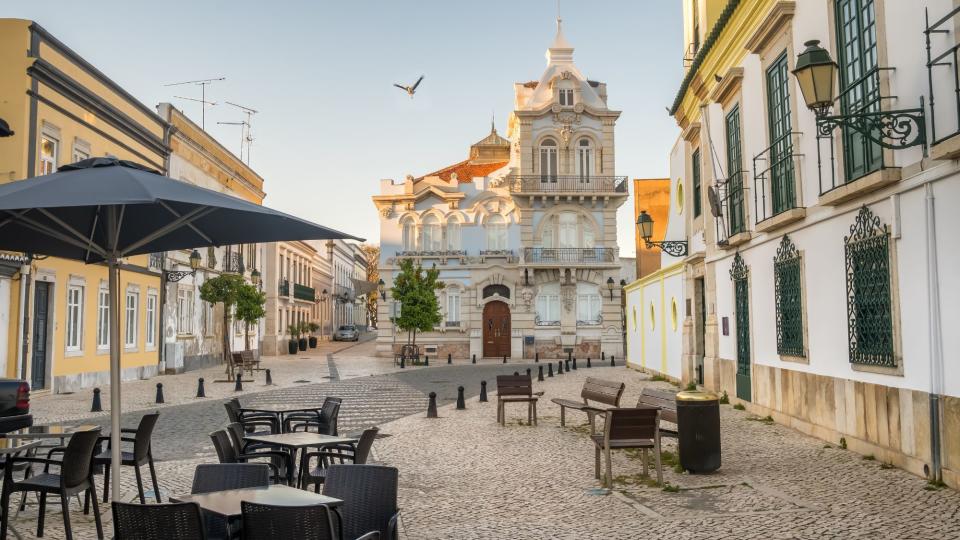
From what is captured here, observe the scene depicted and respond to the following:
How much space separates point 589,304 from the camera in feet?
122

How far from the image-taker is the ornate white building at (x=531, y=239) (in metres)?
37.2

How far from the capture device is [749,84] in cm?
1413

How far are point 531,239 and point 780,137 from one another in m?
25.5

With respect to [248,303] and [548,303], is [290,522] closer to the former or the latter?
[248,303]

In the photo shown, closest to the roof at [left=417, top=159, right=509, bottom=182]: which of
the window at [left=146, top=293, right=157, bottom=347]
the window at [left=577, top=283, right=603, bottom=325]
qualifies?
the window at [left=577, top=283, right=603, bottom=325]

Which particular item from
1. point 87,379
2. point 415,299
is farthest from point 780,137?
point 415,299

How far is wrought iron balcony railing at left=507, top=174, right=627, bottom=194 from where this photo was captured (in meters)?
37.2

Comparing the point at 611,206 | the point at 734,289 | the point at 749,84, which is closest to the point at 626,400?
the point at 734,289

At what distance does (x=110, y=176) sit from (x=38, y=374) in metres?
15.5

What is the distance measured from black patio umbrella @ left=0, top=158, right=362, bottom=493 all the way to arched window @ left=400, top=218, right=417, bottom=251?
101 ft

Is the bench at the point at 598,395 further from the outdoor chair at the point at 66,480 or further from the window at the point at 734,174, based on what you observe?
the outdoor chair at the point at 66,480

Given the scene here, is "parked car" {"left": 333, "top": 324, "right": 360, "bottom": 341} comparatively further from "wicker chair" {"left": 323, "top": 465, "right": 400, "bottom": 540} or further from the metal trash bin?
"wicker chair" {"left": 323, "top": 465, "right": 400, "bottom": 540}

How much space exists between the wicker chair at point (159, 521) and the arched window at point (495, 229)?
34.5 metres

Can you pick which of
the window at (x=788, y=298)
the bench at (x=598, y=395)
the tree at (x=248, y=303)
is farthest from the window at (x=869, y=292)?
the tree at (x=248, y=303)
